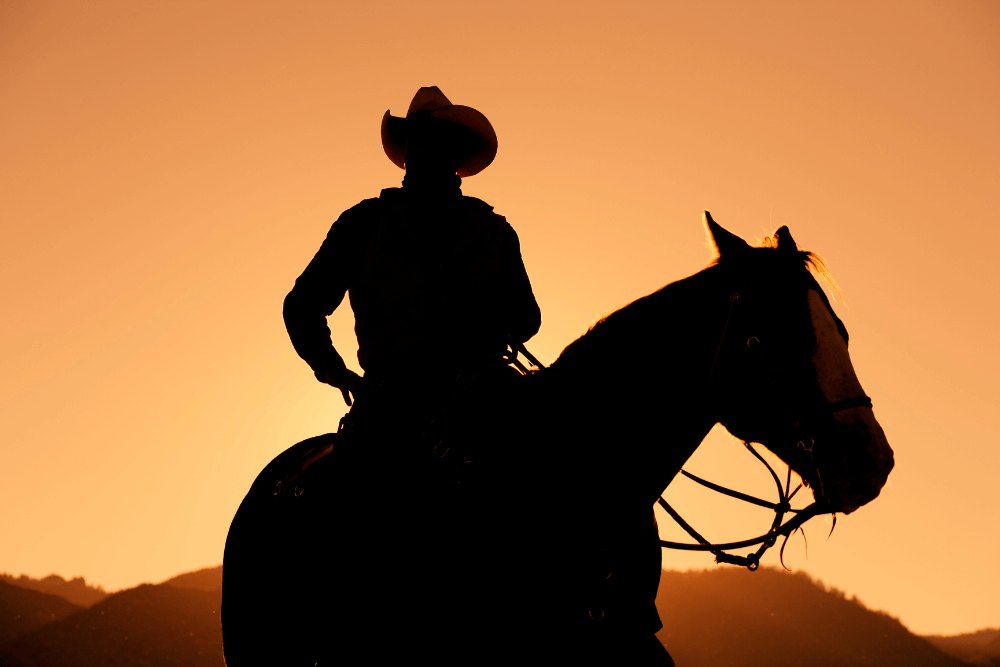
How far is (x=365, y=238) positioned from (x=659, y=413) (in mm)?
2136

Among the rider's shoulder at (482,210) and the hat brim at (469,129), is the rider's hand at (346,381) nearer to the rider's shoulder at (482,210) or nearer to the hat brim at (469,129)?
the rider's shoulder at (482,210)

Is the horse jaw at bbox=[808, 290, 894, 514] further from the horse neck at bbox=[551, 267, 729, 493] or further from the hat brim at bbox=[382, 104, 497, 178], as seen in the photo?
the hat brim at bbox=[382, 104, 497, 178]

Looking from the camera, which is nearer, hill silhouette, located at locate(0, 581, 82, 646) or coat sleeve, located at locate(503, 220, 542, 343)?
coat sleeve, located at locate(503, 220, 542, 343)

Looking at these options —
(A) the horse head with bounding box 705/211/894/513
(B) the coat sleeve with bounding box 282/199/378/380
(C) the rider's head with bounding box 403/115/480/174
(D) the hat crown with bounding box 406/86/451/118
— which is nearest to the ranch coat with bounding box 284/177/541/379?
(B) the coat sleeve with bounding box 282/199/378/380

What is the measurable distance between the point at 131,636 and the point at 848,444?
2264 cm

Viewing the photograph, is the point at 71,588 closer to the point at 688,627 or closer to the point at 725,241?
the point at 688,627

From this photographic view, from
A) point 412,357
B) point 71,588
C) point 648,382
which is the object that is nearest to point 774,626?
point 648,382

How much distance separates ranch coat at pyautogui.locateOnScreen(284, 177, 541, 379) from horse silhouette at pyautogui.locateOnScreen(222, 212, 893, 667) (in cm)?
43

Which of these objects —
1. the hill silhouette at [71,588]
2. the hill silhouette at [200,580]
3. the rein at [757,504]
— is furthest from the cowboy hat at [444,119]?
the hill silhouette at [71,588]

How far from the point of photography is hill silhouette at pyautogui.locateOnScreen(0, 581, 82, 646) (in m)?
20.0

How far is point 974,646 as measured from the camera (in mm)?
35219

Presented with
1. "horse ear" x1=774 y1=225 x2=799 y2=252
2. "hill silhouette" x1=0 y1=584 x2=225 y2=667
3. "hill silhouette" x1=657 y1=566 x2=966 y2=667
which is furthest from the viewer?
"hill silhouette" x1=657 y1=566 x2=966 y2=667

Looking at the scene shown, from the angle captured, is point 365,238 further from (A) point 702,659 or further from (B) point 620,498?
(A) point 702,659

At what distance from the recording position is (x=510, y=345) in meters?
3.91
